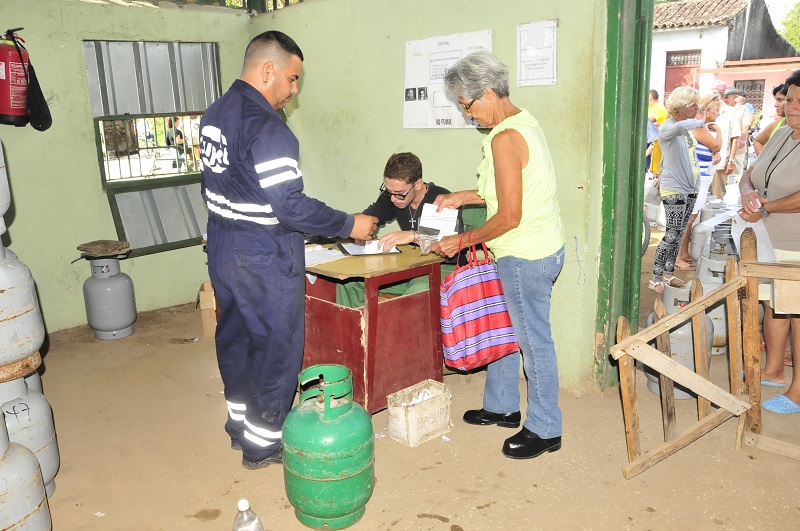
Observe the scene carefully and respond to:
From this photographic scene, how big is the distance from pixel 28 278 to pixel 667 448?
10.1ft

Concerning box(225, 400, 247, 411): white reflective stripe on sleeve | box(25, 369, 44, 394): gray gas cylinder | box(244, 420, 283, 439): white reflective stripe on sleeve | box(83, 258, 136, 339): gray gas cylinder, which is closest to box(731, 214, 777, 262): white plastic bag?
box(244, 420, 283, 439): white reflective stripe on sleeve

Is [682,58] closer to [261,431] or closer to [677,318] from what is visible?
[677,318]

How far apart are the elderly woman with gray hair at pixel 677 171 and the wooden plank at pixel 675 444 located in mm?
3018

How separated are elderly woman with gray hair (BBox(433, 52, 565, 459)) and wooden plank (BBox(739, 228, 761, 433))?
2.95ft

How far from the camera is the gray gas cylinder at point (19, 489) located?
2.38 meters

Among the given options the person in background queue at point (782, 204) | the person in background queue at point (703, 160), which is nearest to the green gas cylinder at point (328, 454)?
the person in background queue at point (782, 204)

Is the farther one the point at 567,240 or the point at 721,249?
the point at 721,249

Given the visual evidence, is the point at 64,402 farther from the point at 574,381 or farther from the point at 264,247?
the point at 574,381

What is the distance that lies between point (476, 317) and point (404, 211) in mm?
1050

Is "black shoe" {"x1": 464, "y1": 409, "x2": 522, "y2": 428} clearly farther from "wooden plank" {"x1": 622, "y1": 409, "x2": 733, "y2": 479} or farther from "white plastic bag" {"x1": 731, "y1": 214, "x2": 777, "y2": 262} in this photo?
"white plastic bag" {"x1": 731, "y1": 214, "x2": 777, "y2": 262}

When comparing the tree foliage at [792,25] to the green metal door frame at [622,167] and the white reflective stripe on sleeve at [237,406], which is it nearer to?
the green metal door frame at [622,167]

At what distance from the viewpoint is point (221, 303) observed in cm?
313

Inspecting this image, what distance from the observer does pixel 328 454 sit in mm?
2613

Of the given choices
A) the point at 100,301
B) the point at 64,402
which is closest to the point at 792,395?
the point at 64,402
